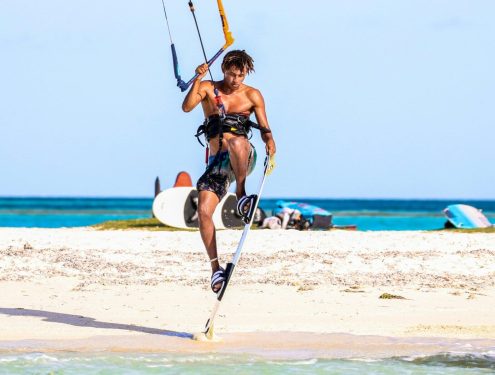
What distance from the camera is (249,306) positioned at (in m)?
11.0

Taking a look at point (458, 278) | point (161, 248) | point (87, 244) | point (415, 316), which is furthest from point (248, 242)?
point (415, 316)

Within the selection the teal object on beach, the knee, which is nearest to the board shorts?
the knee

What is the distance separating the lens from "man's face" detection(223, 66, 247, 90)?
886 cm

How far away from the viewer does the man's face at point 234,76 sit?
886cm

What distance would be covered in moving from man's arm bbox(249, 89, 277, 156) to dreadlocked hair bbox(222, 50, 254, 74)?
0.99ft

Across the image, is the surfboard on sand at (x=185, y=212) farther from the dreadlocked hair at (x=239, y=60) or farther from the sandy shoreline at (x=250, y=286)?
the dreadlocked hair at (x=239, y=60)

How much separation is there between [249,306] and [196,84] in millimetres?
3172

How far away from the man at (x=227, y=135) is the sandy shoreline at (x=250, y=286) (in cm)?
110

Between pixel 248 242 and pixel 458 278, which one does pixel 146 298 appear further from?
pixel 248 242

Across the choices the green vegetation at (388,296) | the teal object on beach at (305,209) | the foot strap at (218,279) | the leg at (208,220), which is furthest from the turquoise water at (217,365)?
the teal object on beach at (305,209)

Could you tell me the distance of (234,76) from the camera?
888 cm

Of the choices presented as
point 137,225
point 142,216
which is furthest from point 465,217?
point 142,216

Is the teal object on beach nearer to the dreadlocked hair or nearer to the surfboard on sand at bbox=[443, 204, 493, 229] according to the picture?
the surfboard on sand at bbox=[443, 204, 493, 229]

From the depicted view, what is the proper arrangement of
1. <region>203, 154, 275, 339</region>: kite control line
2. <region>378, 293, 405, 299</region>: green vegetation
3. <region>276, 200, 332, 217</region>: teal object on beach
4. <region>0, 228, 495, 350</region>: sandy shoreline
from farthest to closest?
<region>276, 200, 332, 217</region>: teal object on beach → <region>378, 293, 405, 299</region>: green vegetation → <region>0, 228, 495, 350</region>: sandy shoreline → <region>203, 154, 275, 339</region>: kite control line
